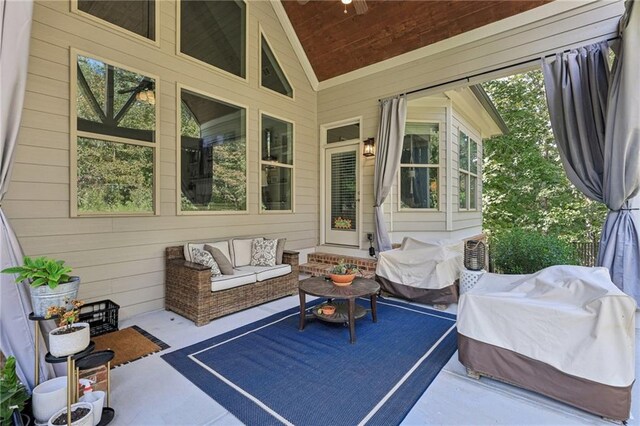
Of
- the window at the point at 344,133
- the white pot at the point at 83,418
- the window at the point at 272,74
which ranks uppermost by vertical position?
the window at the point at 272,74

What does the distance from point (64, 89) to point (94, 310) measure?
2.47 meters

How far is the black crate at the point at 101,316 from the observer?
328cm

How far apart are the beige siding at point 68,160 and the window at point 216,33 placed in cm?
16

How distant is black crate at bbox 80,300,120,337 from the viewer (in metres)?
3.28

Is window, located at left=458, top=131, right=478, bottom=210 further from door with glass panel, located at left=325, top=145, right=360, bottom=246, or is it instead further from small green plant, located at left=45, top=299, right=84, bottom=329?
small green plant, located at left=45, top=299, right=84, bottom=329

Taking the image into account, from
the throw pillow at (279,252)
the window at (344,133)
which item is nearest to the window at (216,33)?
the window at (344,133)

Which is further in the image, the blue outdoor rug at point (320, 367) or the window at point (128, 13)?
the window at point (128, 13)

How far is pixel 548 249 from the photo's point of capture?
454 cm

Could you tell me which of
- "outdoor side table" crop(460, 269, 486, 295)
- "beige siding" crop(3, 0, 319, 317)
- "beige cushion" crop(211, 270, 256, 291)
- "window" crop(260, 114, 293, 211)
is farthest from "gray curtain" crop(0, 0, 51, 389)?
"outdoor side table" crop(460, 269, 486, 295)

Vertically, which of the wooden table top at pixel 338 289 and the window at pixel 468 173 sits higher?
the window at pixel 468 173

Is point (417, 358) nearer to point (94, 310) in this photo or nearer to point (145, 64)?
point (94, 310)

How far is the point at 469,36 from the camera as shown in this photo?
4.57 metres

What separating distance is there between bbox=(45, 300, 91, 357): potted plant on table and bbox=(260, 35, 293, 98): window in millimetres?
4750

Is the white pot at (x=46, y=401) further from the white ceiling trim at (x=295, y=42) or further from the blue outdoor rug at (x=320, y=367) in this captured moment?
the white ceiling trim at (x=295, y=42)
